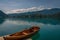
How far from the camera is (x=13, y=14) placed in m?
51.2

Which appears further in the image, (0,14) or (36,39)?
(0,14)

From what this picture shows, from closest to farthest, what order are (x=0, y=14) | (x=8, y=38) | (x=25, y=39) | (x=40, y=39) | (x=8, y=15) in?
(x=8, y=38) < (x=25, y=39) < (x=40, y=39) < (x=8, y=15) < (x=0, y=14)

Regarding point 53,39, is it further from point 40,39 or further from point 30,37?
point 30,37

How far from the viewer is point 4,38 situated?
5.75 metres

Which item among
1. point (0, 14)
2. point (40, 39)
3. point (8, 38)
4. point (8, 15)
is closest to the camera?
point (8, 38)

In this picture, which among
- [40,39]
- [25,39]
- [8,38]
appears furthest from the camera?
[40,39]

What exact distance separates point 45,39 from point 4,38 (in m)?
1.95

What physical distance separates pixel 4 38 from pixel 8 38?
16 centimetres

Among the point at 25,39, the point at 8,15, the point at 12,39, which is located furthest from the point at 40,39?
the point at 8,15

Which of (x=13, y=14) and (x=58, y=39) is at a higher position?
(x=13, y=14)

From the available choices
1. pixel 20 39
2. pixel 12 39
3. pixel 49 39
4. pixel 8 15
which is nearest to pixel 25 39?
pixel 20 39

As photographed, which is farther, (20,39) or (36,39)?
(36,39)

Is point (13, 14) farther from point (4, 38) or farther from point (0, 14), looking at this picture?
point (4, 38)

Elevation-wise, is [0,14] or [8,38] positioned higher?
[0,14]
